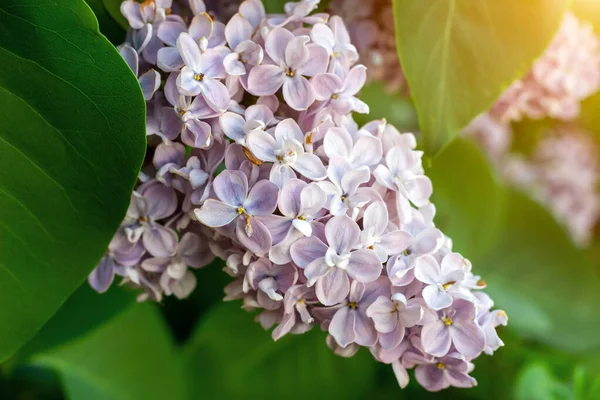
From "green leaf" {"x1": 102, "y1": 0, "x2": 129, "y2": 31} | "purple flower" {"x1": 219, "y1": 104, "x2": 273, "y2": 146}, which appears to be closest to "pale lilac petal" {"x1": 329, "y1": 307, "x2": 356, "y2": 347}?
"purple flower" {"x1": 219, "y1": 104, "x2": 273, "y2": 146}

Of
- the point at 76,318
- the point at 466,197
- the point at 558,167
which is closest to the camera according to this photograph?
the point at 76,318

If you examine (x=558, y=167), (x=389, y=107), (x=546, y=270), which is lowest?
(x=546, y=270)

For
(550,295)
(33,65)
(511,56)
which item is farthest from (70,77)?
(550,295)

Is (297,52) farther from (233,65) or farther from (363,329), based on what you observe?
(363,329)

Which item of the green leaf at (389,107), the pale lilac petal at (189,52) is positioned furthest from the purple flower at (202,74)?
the green leaf at (389,107)

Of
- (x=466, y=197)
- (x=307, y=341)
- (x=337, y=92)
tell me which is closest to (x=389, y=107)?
(x=466, y=197)

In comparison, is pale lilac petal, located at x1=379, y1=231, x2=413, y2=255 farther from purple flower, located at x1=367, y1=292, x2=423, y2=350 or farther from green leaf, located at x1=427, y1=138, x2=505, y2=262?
green leaf, located at x1=427, y1=138, x2=505, y2=262
